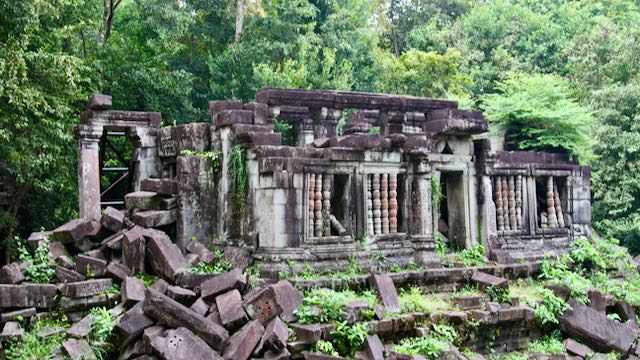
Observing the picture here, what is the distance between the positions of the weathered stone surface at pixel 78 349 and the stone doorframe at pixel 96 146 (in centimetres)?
600

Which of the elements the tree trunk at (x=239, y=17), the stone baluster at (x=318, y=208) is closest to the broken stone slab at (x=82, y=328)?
the stone baluster at (x=318, y=208)

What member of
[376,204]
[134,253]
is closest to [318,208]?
[376,204]

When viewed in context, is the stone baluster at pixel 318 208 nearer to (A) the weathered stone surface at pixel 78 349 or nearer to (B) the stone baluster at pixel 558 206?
(A) the weathered stone surface at pixel 78 349

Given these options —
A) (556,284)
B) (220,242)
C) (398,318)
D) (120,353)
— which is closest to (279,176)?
(220,242)

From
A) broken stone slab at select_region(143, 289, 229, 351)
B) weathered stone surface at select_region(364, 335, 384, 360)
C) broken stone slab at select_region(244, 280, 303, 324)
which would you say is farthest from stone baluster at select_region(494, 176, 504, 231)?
broken stone slab at select_region(143, 289, 229, 351)

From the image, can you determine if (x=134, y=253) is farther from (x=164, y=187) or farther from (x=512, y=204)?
(x=512, y=204)

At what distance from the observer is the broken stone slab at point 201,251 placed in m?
10.7

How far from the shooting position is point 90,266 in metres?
10.0

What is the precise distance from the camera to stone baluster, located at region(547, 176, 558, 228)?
14.0 m

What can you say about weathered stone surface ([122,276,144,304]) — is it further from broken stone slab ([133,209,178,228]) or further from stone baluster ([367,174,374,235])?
stone baluster ([367,174,374,235])

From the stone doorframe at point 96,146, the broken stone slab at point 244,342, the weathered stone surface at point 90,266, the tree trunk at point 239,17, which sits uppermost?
the tree trunk at point 239,17

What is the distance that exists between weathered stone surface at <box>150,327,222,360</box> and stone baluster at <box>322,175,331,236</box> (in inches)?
140

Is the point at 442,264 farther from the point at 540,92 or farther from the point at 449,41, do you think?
the point at 449,41

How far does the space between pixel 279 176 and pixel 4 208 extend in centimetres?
1002
